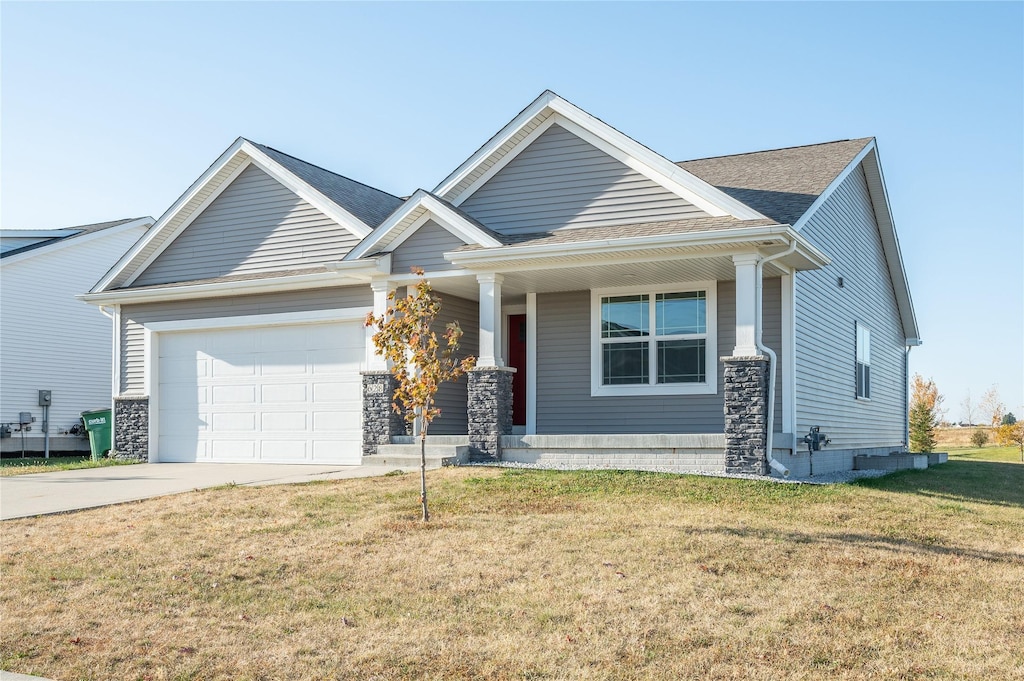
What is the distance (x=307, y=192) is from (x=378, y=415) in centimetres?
459

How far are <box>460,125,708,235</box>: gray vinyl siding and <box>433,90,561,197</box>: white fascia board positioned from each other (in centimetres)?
38

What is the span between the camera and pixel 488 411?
1406 centimetres

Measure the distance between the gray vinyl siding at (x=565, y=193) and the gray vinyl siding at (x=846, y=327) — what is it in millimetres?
2625

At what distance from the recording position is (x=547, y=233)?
14867mm

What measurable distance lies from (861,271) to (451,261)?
9188 mm

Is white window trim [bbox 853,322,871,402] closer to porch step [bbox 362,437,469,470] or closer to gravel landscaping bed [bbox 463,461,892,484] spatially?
gravel landscaping bed [bbox 463,461,892,484]

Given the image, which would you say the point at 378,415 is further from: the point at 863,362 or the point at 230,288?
the point at 863,362

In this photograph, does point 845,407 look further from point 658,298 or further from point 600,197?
point 600,197

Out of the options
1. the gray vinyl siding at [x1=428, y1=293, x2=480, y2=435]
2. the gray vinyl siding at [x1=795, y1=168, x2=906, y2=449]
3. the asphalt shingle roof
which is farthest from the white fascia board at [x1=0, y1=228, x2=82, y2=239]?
the gray vinyl siding at [x1=795, y1=168, x2=906, y2=449]

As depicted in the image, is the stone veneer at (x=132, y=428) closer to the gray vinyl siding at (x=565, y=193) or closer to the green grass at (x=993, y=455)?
the gray vinyl siding at (x=565, y=193)

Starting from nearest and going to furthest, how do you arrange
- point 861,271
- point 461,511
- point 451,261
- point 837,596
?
point 837,596
point 461,511
point 451,261
point 861,271

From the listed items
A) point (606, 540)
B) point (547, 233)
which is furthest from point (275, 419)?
point (606, 540)

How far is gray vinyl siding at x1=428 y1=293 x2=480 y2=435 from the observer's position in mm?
16406

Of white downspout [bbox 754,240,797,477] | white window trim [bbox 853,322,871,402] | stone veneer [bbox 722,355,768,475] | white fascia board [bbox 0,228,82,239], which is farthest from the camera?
white fascia board [bbox 0,228,82,239]
